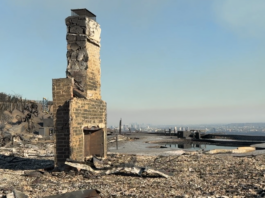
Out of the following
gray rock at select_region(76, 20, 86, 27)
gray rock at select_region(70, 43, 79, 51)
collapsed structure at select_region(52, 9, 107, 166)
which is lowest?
collapsed structure at select_region(52, 9, 107, 166)

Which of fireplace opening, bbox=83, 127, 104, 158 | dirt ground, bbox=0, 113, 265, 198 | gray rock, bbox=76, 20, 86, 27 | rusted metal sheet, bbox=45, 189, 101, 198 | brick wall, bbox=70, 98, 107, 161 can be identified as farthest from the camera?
fireplace opening, bbox=83, 127, 104, 158

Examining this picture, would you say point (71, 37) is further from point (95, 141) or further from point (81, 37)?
point (95, 141)

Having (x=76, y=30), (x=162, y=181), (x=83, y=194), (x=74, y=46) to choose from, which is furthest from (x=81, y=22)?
(x=83, y=194)

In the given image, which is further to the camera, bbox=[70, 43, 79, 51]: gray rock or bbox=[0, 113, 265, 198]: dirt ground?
bbox=[70, 43, 79, 51]: gray rock

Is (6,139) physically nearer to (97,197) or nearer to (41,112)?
(97,197)

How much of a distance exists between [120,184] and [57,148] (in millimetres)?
3444

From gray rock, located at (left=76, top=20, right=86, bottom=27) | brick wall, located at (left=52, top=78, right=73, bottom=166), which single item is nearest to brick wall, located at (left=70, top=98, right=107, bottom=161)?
brick wall, located at (left=52, top=78, right=73, bottom=166)

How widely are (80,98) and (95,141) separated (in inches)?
102

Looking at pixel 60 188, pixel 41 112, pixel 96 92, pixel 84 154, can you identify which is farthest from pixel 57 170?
pixel 41 112

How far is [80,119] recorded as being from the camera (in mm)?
10570

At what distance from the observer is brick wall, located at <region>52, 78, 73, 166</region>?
10109 millimetres

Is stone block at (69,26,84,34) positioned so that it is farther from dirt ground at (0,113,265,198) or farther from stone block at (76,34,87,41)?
dirt ground at (0,113,265,198)

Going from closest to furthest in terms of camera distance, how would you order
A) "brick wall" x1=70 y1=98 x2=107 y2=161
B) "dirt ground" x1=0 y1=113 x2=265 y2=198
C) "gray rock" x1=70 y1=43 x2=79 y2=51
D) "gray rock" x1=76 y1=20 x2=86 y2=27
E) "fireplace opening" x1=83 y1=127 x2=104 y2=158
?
"dirt ground" x1=0 y1=113 x2=265 y2=198
"brick wall" x1=70 y1=98 x2=107 y2=161
"gray rock" x1=76 y1=20 x2=86 y2=27
"gray rock" x1=70 y1=43 x2=79 y2=51
"fireplace opening" x1=83 y1=127 x2=104 y2=158

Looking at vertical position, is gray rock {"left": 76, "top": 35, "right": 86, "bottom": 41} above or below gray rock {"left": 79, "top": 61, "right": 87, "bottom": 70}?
above
